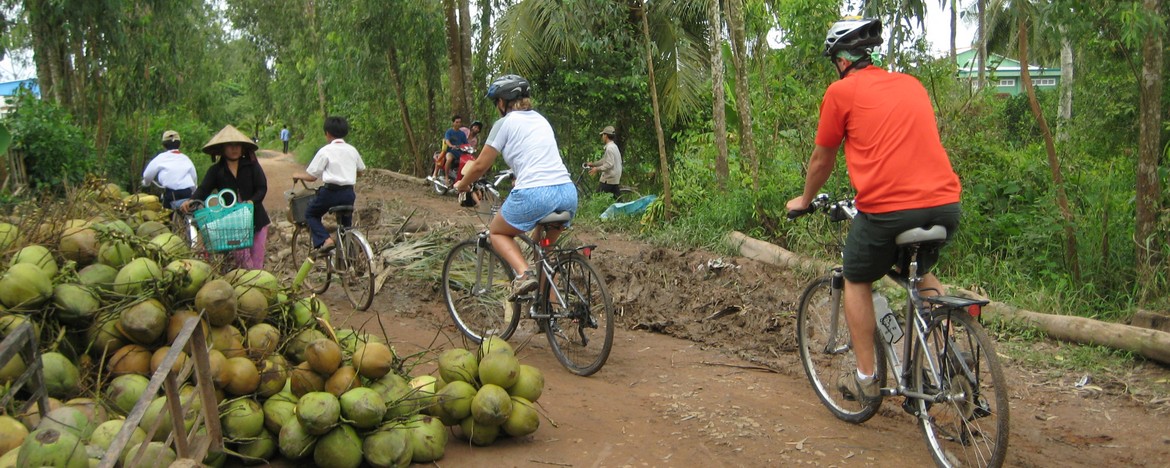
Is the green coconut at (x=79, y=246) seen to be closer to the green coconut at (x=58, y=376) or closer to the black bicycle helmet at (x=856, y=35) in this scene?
the green coconut at (x=58, y=376)

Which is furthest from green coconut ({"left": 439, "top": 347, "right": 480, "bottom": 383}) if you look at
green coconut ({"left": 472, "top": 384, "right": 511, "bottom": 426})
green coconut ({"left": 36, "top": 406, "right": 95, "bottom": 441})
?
green coconut ({"left": 36, "top": 406, "right": 95, "bottom": 441})

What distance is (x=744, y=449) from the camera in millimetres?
4336

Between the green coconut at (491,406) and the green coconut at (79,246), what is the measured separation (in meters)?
1.89

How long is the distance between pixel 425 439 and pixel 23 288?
67.4 inches

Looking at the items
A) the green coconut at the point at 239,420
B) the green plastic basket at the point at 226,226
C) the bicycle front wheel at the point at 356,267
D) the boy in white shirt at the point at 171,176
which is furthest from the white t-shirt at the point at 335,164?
the green coconut at the point at 239,420

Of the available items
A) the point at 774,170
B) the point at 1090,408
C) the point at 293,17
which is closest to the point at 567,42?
the point at 774,170

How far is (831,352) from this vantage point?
16.0 feet

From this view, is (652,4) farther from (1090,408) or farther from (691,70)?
(1090,408)

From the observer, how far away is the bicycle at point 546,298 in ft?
18.5

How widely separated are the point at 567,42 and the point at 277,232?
6.58 m

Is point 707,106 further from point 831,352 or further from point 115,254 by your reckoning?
point 115,254

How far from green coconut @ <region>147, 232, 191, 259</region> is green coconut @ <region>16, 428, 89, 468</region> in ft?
4.81

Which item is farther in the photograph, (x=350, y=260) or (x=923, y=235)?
(x=350, y=260)

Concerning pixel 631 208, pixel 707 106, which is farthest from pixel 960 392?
pixel 707 106
